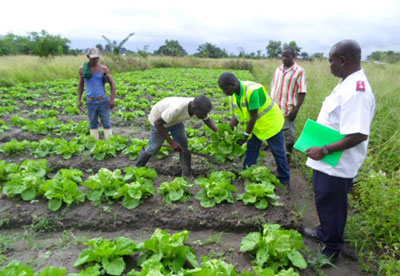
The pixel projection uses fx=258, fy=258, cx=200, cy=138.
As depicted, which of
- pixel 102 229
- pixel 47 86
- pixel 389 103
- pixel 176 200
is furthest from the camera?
pixel 47 86

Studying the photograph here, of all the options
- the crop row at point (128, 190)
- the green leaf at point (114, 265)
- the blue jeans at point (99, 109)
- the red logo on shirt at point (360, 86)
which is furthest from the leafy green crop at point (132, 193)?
the red logo on shirt at point (360, 86)

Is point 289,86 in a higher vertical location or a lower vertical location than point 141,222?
higher

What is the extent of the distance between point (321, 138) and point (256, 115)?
1226 millimetres

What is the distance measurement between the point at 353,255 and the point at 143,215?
252 centimetres

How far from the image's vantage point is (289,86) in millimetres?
4465

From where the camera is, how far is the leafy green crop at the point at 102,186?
3526 mm

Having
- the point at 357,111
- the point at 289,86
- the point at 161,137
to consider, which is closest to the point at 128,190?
the point at 161,137

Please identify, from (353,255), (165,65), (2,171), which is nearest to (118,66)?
(165,65)

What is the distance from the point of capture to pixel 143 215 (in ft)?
11.1

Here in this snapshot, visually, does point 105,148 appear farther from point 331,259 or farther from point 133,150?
point 331,259

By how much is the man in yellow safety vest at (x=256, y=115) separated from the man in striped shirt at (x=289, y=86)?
0.88 meters

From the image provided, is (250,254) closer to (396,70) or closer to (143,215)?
(143,215)

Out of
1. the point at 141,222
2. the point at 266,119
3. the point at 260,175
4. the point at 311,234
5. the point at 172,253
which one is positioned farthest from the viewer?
the point at 260,175

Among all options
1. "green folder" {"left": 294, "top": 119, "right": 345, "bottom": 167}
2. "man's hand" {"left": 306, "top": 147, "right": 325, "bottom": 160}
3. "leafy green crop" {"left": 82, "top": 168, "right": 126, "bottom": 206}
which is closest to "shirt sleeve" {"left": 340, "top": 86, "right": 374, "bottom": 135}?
"green folder" {"left": 294, "top": 119, "right": 345, "bottom": 167}
